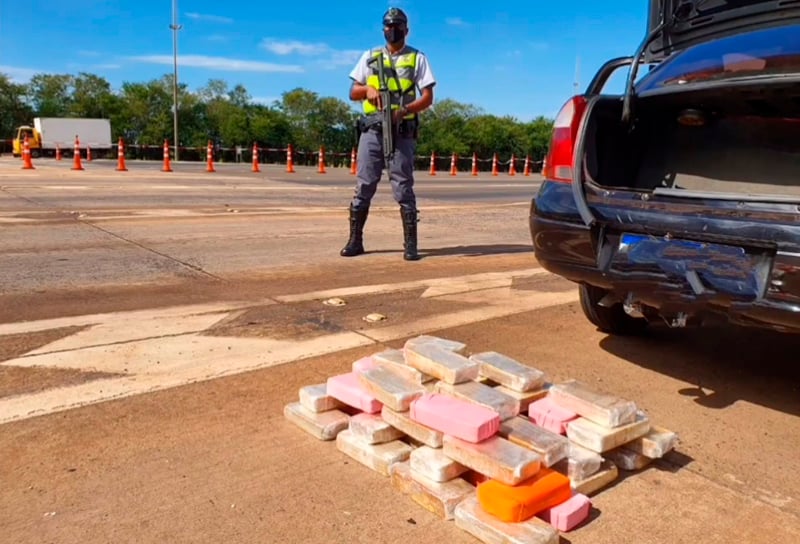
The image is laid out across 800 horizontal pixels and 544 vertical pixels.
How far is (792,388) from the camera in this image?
346cm

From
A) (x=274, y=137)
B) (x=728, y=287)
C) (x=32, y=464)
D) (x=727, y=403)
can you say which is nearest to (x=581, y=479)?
(x=728, y=287)

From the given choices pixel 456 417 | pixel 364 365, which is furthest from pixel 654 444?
pixel 364 365

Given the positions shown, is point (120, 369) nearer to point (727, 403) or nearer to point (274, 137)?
point (727, 403)

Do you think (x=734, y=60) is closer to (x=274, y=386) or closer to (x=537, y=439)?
(x=537, y=439)

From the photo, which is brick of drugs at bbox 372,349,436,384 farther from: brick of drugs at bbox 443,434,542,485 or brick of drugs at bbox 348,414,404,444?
brick of drugs at bbox 443,434,542,485

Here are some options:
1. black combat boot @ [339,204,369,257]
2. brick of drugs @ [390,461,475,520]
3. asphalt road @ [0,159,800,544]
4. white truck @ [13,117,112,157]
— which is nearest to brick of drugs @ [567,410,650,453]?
asphalt road @ [0,159,800,544]

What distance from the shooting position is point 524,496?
202 centimetres

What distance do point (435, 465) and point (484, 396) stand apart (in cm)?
32

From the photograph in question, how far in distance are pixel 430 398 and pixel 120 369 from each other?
1677 mm

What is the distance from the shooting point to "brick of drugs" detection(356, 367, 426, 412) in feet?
7.95

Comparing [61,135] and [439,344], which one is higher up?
[61,135]

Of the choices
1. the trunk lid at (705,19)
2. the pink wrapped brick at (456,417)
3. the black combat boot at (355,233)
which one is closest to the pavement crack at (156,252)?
the black combat boot at (355,233)

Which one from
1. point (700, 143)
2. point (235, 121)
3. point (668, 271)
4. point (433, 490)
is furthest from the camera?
point (235, 121)

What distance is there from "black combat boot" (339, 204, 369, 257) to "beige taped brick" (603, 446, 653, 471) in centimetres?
424
